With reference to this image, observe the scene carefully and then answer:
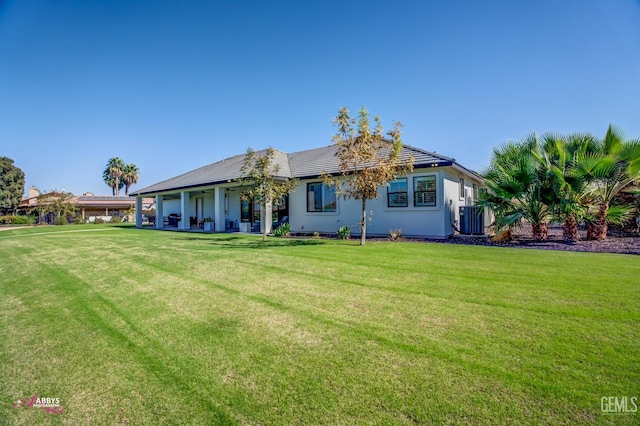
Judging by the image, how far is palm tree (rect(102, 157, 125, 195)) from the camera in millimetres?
58625

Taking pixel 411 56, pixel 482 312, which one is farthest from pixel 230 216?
pixel 482 312

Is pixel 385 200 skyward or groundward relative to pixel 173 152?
groundward

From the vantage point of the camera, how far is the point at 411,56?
41.8 ft

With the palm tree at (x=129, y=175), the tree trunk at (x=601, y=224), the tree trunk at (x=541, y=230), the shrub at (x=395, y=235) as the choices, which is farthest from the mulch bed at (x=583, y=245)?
the palm tree at (x=129, y=175)

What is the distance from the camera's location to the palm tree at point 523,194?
11.1 meters

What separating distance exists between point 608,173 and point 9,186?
7163cm

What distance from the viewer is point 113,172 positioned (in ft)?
191

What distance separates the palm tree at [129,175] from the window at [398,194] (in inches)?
2460

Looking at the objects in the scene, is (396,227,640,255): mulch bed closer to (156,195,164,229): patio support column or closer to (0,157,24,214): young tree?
(156,195,164,229): patio support column

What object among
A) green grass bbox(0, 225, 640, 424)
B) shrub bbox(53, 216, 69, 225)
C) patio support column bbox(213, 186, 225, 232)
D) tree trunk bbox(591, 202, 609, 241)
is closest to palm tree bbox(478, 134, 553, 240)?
tree trunk bbox(591, 202, 609, 241)

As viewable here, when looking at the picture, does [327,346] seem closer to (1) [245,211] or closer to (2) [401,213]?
(2) [401,213]

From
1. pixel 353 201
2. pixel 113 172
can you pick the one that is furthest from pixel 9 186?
pixel 353 201

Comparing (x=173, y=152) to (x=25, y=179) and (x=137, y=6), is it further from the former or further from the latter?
(x=25, y=179)

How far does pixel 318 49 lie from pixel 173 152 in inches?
685
